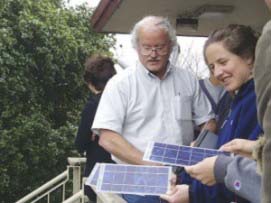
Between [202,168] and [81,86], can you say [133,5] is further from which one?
[81,86]

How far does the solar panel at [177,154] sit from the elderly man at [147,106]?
0.63 meters

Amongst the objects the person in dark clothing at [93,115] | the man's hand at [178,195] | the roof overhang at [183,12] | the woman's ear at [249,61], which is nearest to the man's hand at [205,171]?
the man's hand at [178,195]

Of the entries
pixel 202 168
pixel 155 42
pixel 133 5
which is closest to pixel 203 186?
pixel 202 168

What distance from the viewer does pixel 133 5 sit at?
538cm

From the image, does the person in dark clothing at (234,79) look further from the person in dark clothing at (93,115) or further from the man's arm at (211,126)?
the person in dark clothing at (93,115)

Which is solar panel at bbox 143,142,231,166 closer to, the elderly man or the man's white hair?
the elderly man

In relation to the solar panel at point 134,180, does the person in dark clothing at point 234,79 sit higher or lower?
higher

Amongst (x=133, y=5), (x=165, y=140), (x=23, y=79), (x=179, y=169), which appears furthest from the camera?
(x=23, y=79)

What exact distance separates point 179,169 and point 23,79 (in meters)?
7.54

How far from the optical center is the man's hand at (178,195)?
2.43m

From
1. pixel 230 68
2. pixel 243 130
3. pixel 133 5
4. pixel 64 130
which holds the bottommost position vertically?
pixel 64 130

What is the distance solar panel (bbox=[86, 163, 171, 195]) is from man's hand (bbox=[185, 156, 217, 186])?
0.91ft

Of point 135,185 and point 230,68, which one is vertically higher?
point 230,68

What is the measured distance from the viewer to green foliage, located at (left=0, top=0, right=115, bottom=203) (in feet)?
32.4
